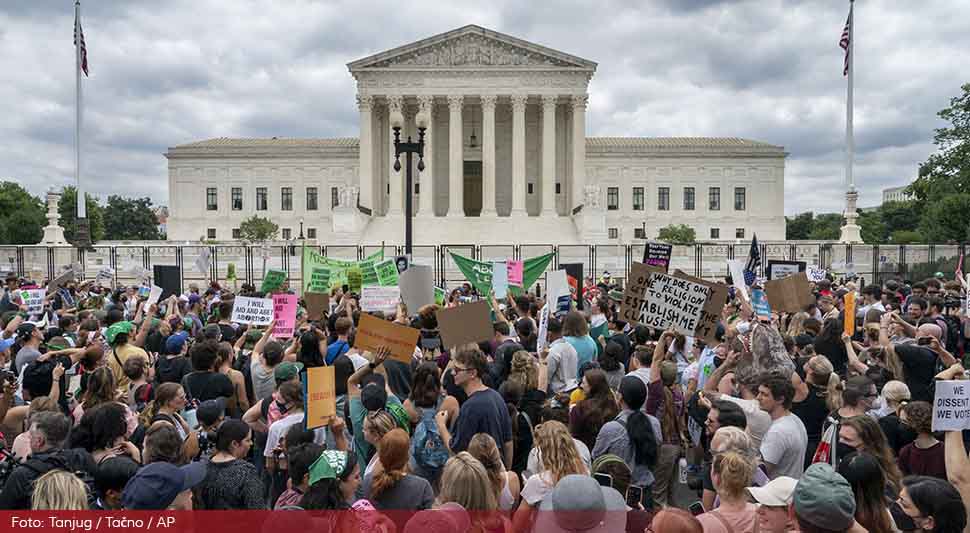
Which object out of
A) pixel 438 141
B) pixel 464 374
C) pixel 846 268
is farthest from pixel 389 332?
pixel 438 141

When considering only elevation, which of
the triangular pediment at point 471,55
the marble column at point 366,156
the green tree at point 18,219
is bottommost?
the green tree at point 18,219

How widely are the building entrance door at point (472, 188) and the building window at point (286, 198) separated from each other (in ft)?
58.9

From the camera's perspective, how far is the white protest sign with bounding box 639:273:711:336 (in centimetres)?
802

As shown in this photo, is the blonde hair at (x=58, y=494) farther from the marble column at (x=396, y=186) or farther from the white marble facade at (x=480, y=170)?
the marble column at (x=396, y=186)

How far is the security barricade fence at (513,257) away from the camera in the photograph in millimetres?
30141

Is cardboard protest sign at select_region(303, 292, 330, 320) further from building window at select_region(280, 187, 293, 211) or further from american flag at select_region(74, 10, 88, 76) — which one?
building window at select_region(280, 187, 293, 211)

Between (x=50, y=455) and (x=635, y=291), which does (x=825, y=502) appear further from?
(x=635, y=291)

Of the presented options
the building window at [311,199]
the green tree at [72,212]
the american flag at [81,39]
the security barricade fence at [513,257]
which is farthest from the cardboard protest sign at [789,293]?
the green tree at [72,212]

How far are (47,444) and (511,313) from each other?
30.1 ft

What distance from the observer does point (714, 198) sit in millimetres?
72500

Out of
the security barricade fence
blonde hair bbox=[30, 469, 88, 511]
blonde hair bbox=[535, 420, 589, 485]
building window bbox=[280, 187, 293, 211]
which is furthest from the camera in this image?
building window bbox=[280, 187, 293, 211]

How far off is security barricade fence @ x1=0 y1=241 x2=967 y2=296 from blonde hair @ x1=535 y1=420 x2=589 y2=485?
22421 mm

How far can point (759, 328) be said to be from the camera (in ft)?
22.3

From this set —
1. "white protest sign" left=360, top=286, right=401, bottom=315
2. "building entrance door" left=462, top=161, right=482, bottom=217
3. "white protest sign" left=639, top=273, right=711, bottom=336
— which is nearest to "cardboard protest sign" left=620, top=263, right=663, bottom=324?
"white protest sign" left=639, top=273, right=711, bottom=336
